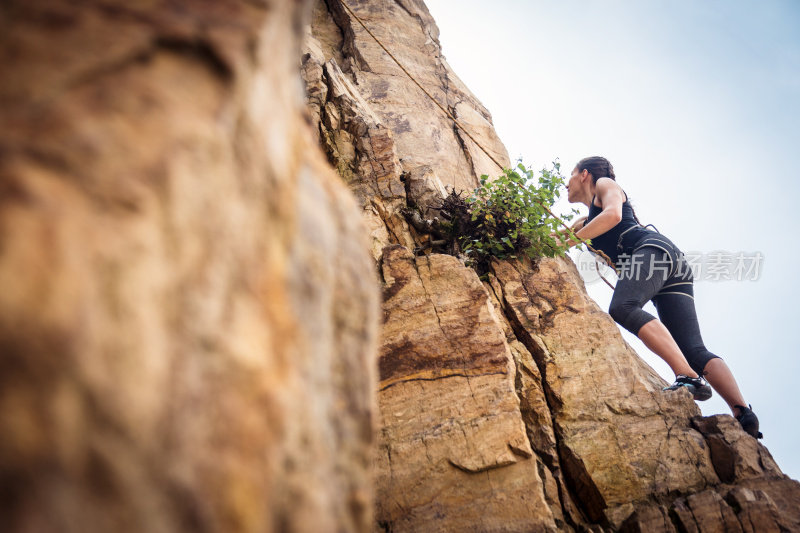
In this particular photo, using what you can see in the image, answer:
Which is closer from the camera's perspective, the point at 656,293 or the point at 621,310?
the point at 621,310

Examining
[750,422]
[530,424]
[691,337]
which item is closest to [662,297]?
[691,337]

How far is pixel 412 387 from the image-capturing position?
4145 mm

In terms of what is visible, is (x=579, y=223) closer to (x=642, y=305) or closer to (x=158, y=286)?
(x=642, y=305)

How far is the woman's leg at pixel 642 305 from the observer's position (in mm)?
4898

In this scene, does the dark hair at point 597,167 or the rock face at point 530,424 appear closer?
the rock face at point 530,424

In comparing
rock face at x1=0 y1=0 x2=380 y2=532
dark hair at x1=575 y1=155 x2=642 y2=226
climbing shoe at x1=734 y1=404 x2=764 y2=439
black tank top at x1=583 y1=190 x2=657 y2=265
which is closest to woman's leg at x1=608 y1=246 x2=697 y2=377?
black tank top at x1=583 y1=190 x2=657 y2=265

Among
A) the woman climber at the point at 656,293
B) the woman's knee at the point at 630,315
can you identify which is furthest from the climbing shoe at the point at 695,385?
the woman's knee at the point at 630,315

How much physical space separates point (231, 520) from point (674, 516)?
3873mm

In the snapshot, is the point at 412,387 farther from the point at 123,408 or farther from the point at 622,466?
the point at 123,408

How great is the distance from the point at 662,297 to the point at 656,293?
216 millimetres

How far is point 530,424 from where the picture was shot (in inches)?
175

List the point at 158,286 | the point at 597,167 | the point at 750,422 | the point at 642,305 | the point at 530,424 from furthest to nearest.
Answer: the point at 597,167, the point at 642,305, the point at 750,422, the point at 530,424, the point at 158,286

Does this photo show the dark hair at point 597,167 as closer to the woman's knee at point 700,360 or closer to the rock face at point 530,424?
the rock face at point 530,424

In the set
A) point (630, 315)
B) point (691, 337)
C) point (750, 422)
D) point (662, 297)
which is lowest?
point (750, 422)
